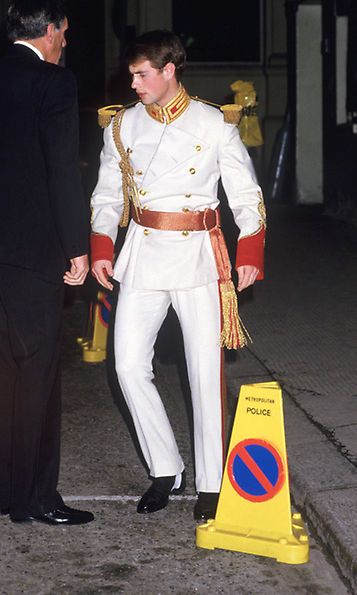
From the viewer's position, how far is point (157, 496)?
5254 millimetres

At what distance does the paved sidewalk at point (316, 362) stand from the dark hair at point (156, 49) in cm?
187

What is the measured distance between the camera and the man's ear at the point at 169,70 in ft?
16.2

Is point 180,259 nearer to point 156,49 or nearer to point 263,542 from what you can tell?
point 156,49

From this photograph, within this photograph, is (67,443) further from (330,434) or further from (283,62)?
(283,62)

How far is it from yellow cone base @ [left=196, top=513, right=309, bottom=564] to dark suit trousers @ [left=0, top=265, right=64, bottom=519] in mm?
717

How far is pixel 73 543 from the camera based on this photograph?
4879 millimetres

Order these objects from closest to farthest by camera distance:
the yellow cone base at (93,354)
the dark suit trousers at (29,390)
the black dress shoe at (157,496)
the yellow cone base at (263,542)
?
the yellow cone base at (263,542) < the dark suit trousers at (29,390) < the black dress shoe at (157,496) < the yellow cone base at (93,354)

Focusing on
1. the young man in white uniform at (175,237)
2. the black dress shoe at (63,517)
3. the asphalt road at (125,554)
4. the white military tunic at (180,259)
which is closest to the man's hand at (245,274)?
the young man in white uniform at (175,237)

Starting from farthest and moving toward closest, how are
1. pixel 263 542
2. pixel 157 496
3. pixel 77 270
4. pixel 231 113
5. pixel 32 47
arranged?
pixel 157 496 < pixel 231 113 < pixel 77 270 < pixel 32 47 < pixel 263 542

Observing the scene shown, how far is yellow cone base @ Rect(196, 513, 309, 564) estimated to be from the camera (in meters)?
4.60

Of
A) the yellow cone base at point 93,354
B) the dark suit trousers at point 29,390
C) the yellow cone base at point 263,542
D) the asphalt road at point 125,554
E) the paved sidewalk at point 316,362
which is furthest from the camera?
the yellow cone base at point 93,354

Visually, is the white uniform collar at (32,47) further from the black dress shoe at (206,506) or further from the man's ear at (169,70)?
the black dress shoe at (206,506)

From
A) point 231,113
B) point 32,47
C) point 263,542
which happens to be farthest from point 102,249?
point 263,542

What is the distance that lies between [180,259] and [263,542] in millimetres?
1165
